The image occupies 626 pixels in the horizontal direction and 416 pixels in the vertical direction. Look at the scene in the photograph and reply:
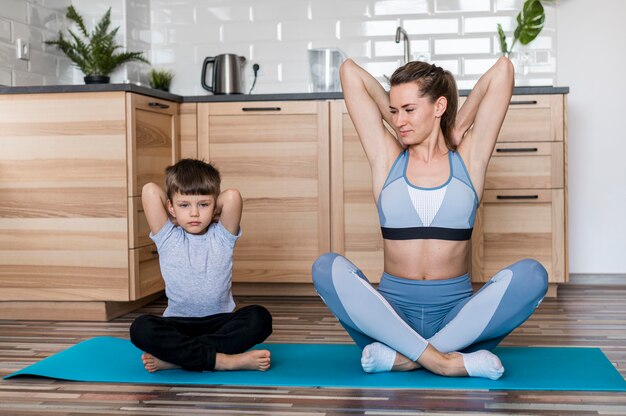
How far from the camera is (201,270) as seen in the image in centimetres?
251

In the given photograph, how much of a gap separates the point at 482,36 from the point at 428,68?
2.10 metres

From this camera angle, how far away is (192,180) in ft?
8.21

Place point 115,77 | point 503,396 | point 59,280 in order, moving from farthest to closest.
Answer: point 115,77, point 59,280, point 503,396

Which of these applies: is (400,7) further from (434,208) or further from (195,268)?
(195,268)

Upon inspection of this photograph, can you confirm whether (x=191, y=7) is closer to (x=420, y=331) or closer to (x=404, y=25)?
(x=404, y=25)

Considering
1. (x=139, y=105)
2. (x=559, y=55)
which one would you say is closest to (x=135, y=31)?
(x=139, y=105)

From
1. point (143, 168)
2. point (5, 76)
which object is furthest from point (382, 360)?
point (5, 76)

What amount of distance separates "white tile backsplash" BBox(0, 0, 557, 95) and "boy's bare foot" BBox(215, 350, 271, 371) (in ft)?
7.61

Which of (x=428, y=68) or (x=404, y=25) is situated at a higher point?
(x=404, y=25)

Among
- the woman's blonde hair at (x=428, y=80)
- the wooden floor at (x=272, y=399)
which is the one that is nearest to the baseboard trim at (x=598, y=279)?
the wooden floor at (x=272, y=399)

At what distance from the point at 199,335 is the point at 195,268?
0.20 metres

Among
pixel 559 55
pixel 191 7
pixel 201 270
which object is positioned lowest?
pixel 201 270

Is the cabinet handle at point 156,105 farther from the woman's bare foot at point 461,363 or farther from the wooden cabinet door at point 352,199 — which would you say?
the woman's bare foot at point 461,363

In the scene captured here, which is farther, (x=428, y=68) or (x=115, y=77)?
(x=115, y=77)
